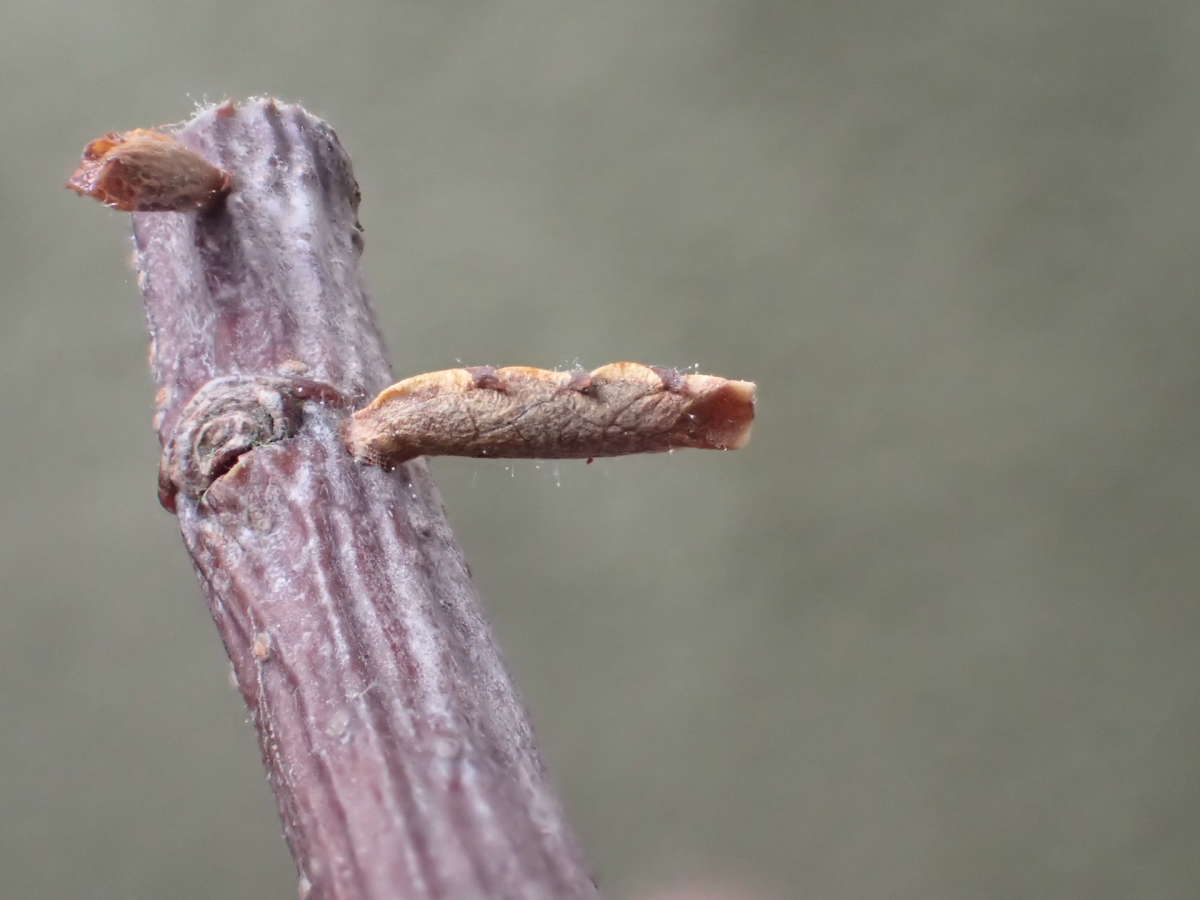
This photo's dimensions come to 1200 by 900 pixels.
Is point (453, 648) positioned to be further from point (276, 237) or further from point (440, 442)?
point (276, 237)

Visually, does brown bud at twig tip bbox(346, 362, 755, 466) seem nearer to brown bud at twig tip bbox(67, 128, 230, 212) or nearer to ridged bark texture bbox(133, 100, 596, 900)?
ridged bark texture bbox(133, 100, 596, 900)

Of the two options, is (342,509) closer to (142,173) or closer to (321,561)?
(321,561)

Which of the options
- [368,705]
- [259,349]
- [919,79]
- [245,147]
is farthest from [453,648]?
[919,79]

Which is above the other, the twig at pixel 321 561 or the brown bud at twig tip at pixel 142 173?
the brown bud at twig tip at pixel 142 173

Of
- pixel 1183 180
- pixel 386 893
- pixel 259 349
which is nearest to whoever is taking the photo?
pixel 386 893

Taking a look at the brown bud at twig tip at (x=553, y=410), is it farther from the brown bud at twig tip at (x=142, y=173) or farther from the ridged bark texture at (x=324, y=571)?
the brown bud at twig tip at (x=142, y=173)

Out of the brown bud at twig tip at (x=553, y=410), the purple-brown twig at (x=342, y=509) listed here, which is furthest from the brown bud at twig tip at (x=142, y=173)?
the brown bud at twig tip at (x=553, y=410)
